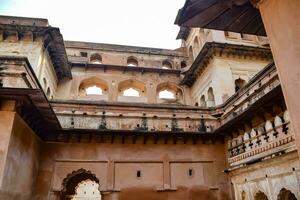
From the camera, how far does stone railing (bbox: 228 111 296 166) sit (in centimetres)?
738

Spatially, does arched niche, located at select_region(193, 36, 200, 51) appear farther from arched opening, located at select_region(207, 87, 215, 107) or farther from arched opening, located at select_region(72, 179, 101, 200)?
arched opening, located at select_region(72, 179, 101, 200)

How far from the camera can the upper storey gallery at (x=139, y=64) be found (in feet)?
43.3

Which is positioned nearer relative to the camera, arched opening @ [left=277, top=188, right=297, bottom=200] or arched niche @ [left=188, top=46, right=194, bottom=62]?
arched opening @ [left=277, top=188, right=297, bottom=200]

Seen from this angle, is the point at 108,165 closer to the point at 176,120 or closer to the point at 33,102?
the point at 176,120

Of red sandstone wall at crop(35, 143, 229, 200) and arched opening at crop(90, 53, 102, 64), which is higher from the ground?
arched opening at crop(90, 53, 102, 64)

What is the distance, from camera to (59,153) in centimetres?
1049

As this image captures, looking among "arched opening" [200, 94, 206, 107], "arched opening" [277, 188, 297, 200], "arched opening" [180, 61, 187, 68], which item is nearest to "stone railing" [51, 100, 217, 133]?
"arched opening" [200, 94, 206, 107]

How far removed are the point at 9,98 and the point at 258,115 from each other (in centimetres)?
770

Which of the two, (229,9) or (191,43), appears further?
(191,43)

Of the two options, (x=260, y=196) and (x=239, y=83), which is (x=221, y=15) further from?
(x=239, y=83)

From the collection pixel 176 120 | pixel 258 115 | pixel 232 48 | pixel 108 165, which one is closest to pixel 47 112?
pixel 108 165

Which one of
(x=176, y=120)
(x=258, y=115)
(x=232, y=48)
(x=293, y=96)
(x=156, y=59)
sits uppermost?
(x=156, y=59)

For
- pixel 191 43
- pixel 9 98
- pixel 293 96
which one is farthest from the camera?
pixel 191 43

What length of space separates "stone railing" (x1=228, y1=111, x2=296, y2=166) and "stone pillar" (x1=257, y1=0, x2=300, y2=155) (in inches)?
216
